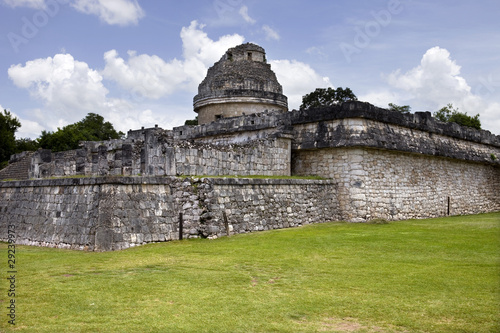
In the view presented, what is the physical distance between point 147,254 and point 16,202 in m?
6.85

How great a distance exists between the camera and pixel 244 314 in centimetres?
610

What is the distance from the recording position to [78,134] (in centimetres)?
4581

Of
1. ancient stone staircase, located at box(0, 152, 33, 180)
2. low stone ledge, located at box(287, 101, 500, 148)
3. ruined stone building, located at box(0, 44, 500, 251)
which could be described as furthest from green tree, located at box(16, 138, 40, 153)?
low stone ledge, located at box(287, 101, 500, 148)

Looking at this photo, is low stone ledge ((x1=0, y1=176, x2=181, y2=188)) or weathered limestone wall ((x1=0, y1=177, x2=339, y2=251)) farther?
low stone ledge ((x1=0, y1=176, x2=181, y2=188))

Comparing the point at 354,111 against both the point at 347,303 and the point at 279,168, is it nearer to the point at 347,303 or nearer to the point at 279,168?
the point at 279,168

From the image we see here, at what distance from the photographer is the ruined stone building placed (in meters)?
12.1

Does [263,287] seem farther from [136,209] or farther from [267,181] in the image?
[267,181]

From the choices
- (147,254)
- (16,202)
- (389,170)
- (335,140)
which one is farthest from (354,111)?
(16,202)

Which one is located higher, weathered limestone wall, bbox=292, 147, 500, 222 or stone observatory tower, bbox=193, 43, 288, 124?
stone observatory tower, bbox=193, 43, 288, 124

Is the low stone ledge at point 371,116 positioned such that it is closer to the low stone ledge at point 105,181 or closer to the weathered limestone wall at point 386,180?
the weathered limestone wall at point 386,180

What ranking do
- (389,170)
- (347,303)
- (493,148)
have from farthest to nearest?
(493,148)
(389,170)
(347,303)

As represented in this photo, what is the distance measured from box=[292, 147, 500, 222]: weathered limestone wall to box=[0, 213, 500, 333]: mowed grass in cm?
557

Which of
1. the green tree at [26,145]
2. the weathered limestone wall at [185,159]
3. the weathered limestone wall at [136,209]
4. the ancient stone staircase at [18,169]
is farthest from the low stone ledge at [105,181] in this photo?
the green tree at [26,145]

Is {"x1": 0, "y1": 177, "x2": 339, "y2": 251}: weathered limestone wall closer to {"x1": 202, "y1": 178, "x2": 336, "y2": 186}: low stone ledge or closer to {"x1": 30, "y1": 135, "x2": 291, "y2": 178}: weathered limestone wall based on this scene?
{"x1": 202, "y1": 178, "x2": 336, "y2": 186}: low stone ledge
